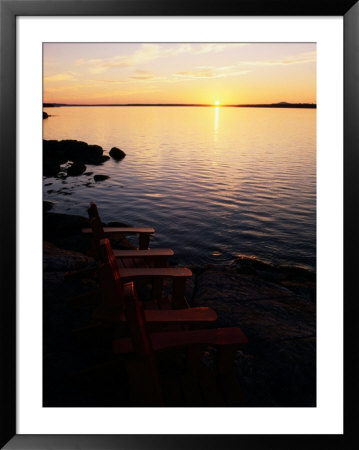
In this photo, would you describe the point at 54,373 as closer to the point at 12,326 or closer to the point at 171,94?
the point at 12,326

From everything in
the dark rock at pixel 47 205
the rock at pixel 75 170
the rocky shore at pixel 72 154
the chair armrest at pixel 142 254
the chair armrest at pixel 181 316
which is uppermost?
the rocky shore at pixel 72 154

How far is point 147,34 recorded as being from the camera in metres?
2.23

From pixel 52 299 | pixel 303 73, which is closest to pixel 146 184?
pixel 52 299

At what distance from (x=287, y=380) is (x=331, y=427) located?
1.05 metres

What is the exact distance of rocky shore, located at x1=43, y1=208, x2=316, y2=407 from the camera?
300cm

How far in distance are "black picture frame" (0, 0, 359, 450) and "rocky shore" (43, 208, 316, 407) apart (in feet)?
2.48

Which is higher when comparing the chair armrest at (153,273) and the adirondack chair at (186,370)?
the chair armrest at (153,273)

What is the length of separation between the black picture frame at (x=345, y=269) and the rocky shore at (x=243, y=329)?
2.48 feet

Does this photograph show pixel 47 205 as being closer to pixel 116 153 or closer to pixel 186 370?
pixel 116 153

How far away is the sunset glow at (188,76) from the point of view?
26.7m

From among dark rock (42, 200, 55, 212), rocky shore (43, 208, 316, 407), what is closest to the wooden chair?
rocky shore (43, 208, 316, 407)

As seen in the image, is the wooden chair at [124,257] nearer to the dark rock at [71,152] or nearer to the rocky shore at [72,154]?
the rocky shore at [72,154]

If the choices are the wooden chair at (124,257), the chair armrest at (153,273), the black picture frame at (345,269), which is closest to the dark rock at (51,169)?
the wooden chair at (124,257)

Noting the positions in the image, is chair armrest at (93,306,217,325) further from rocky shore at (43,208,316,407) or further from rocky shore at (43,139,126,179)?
rocky shore at (43,139,126,179)
